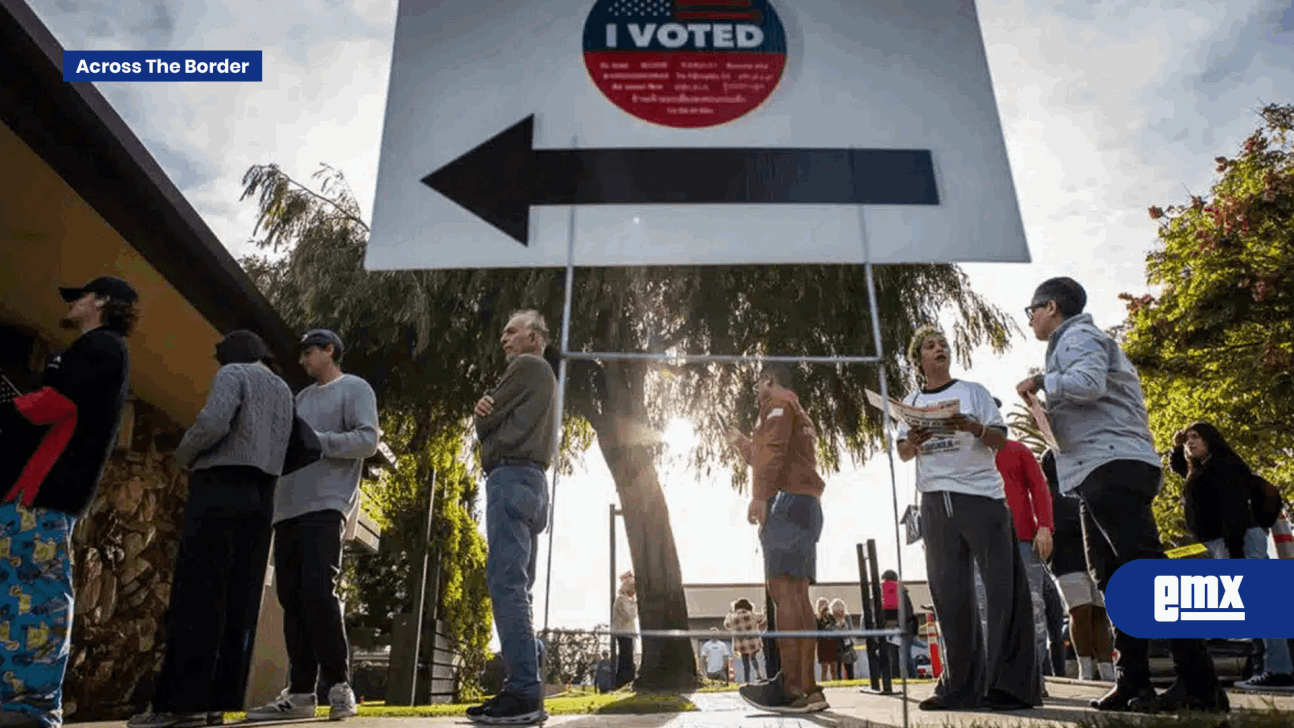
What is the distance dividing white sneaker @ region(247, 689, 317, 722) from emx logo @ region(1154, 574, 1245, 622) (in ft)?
9.93

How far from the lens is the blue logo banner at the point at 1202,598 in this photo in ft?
9.84

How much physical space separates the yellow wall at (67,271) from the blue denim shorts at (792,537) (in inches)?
113

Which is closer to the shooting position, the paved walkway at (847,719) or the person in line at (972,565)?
the paved walkway at (847,719)

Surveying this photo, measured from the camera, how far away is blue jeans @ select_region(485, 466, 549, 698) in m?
3.01

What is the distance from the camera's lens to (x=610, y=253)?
107 inches

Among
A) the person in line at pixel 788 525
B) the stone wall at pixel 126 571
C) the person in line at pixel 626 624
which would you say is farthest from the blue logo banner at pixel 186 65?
the person in line at pixel 626 624

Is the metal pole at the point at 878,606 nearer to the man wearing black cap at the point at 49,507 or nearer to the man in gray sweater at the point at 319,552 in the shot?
the man in gray sweater at the point at 319,552

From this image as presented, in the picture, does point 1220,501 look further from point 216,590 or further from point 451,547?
point 451,547

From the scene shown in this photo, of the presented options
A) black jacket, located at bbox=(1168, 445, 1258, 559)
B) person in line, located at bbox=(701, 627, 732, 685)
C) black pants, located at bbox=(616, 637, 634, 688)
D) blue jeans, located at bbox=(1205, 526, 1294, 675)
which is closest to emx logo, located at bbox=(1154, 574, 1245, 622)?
blue jeans, located at bbox=(1205, 526, 1294, 675)

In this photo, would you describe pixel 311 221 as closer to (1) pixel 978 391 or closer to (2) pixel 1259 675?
(1) pixel 978 391

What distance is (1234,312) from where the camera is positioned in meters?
12.3

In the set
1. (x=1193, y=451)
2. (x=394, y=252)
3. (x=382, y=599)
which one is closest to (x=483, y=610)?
(x=382, y=599)

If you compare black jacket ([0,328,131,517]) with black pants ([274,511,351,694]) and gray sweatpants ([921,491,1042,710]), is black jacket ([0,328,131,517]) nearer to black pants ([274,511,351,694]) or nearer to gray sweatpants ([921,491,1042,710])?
black pants ([274,511,351,694])

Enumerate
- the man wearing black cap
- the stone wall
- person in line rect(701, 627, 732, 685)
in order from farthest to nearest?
person in line rect(701, 627, 732, 685) < the stone wall < the man wearing black cap
